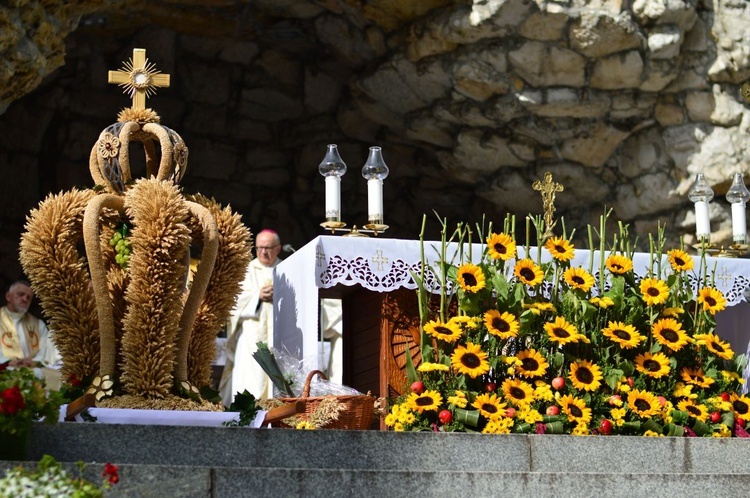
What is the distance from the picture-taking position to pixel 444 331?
5348 mm

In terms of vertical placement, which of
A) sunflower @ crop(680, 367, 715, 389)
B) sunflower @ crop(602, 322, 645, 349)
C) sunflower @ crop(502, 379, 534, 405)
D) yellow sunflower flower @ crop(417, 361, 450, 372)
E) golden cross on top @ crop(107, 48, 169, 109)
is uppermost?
golden cross on top @ crop(107, 48, 169, 109)

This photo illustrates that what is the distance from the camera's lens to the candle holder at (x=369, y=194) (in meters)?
6.62

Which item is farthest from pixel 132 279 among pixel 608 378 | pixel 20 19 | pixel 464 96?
pixel 464 96

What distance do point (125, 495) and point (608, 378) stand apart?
2385 mm

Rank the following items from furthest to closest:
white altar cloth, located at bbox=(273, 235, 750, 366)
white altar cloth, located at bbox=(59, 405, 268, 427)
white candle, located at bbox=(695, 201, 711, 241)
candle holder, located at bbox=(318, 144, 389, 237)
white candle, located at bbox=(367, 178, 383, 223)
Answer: white candle, located at bbox=(695, 201, 711, 241) → white candle, located at bbox=(367, 178, 383, 223) → candle holder, located at bbox=(318, 144, 389, 237) → white altar cloth, located at bbox=(273, 235, 750, 366) → white altar cloth, located at bbox=(59, 405, 268, 427)

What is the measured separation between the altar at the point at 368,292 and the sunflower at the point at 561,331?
2.79 ft

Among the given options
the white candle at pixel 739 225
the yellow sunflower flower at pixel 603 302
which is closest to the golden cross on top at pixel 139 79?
the yellow sunflower flower at pixel 603 302

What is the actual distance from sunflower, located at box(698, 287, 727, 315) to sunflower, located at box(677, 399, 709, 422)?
1.50 ft

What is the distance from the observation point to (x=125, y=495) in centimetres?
376

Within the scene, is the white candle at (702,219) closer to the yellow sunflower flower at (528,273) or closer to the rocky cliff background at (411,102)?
the yellow sunflower flower at (528,273)

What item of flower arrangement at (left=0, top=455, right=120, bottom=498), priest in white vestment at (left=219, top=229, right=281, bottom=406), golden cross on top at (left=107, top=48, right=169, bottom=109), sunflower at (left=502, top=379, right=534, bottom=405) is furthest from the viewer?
priest in white vestment at (left=219, top=229, right=281, bottom=406)

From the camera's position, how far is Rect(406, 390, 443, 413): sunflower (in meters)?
5.21

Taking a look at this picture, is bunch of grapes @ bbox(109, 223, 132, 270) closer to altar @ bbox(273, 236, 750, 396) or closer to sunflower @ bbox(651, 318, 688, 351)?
altar @ bbox(273, 236, 750, 396)

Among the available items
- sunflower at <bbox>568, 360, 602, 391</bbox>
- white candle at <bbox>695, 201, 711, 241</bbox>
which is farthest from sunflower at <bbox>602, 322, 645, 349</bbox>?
white candle at <bbox>695, 201, 711, 241</bbox>
